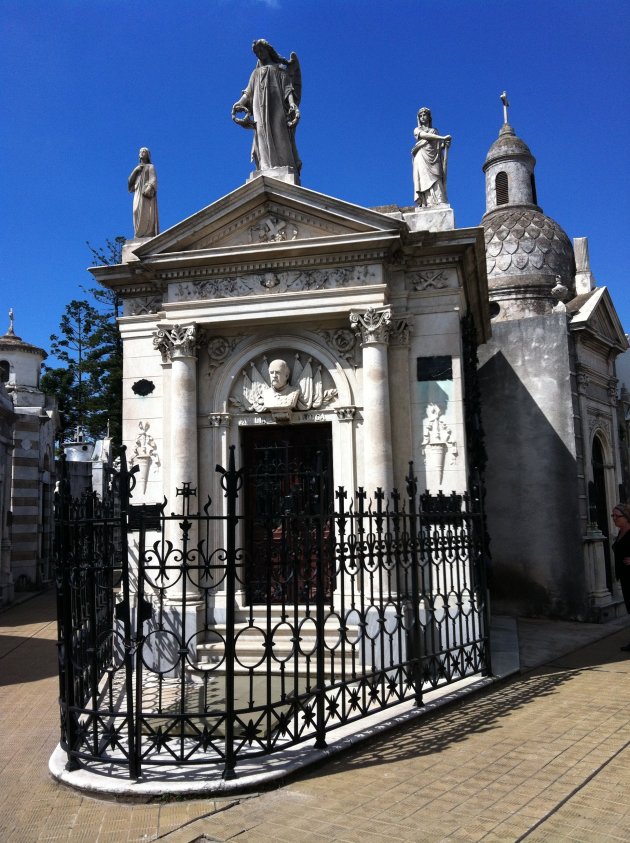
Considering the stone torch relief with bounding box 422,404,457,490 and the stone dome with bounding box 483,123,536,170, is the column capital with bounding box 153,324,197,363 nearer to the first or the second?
the stone torch relief with bounding box 422,404,457,490

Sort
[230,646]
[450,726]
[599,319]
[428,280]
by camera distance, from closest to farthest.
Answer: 1. [230,646]
2. [450,726]
3. [428,280]
4. [599,319]

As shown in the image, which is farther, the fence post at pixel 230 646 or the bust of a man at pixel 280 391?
the bust of a man at pixel 280 391

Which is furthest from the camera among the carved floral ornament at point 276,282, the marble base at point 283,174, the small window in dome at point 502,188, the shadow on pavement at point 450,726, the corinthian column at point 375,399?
the small window in dome at point 502,188

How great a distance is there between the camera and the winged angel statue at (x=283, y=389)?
34.1 feet

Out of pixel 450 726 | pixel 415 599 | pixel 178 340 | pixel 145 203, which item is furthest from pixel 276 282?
pixel 450 726

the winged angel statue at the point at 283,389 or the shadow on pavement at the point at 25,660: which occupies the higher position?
the winged angel statue at the point at 283,389

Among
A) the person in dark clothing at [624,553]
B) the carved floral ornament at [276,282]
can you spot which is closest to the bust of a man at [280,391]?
the carved floral ornament at [276,282]

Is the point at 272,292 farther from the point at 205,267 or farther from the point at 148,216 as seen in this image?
the point at 148,216

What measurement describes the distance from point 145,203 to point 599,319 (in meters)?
9.32

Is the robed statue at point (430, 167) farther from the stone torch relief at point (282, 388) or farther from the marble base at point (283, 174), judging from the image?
the stone torch relief at point (282, 388)

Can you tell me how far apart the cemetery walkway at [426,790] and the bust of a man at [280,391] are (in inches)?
186

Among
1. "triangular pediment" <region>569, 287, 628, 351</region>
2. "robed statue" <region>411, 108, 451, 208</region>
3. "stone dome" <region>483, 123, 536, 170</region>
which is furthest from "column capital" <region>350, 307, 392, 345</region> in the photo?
"stone dome" <region>483, 123, 536, 170</region>

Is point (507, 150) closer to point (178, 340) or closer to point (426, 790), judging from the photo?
point (178, 340)

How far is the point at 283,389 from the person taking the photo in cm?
1050
